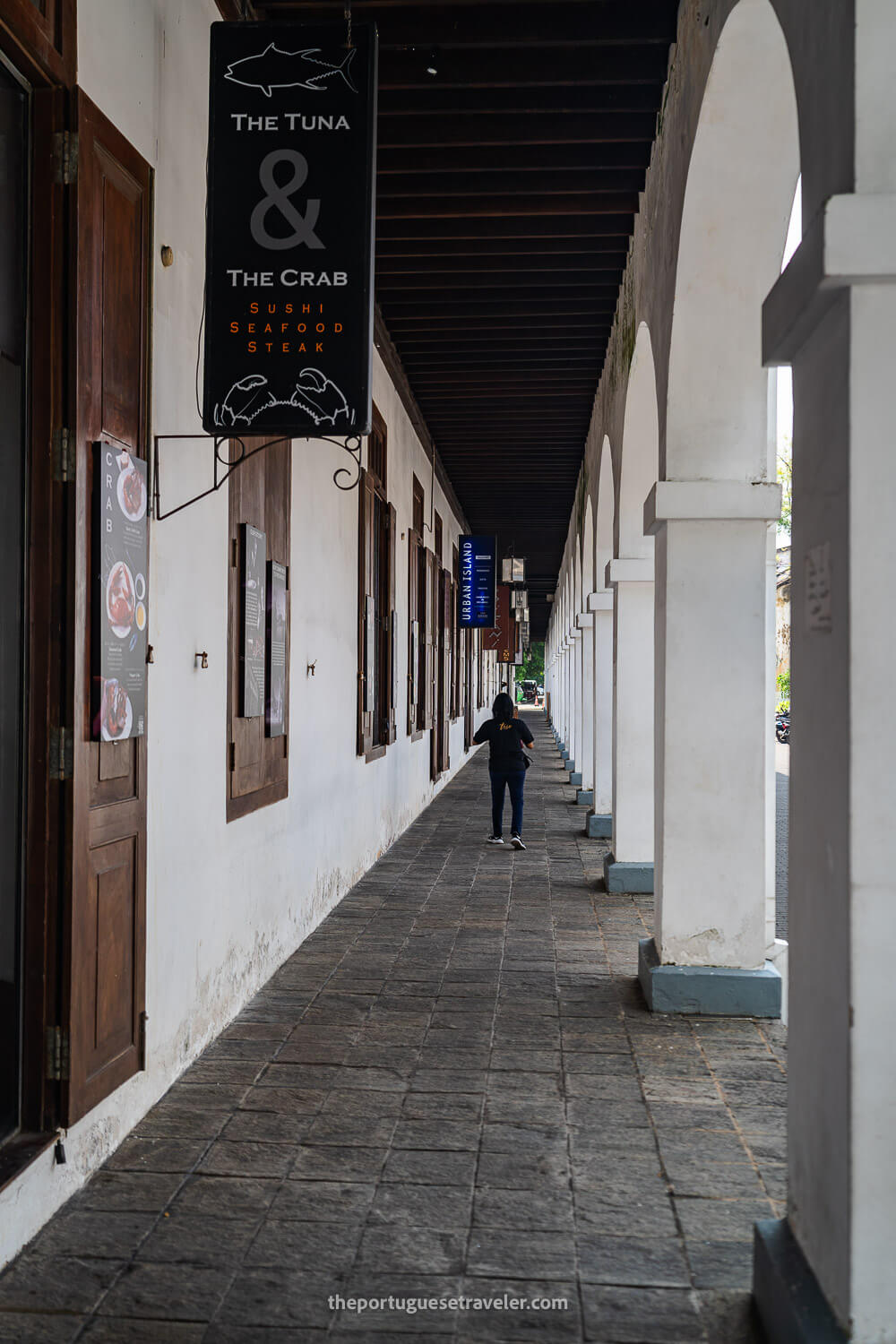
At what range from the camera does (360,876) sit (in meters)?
9.55

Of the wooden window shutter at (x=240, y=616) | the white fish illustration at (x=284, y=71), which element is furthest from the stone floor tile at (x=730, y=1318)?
the white fish illustration at (x=284, y=71)

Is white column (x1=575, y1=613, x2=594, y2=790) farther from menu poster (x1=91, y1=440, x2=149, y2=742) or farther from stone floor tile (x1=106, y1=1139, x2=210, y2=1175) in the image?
stone floor tile (x1=106, y1=1139, x2=210, y2=1175)

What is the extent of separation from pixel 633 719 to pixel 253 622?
414 cm

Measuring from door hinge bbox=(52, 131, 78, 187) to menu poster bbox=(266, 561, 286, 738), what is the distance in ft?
9.33

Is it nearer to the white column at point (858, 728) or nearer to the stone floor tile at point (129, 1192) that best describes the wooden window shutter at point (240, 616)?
the stone floor tile at point (129, 1192)

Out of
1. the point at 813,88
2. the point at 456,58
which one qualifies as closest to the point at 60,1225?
the point at 813,88

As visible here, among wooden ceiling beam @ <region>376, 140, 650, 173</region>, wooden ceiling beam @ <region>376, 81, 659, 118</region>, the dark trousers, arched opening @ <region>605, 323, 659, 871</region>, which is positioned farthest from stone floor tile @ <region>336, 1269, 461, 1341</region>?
the dark trousers

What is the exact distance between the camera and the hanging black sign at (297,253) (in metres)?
4.23

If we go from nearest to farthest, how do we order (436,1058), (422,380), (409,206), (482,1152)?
(482,1152)
(436,1058)
(409,206)
(422,380)

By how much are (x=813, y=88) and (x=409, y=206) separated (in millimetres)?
4968

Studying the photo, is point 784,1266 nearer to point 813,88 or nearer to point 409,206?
point 813,88

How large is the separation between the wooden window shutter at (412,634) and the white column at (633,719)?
441cm

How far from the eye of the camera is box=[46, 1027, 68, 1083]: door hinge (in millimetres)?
3535

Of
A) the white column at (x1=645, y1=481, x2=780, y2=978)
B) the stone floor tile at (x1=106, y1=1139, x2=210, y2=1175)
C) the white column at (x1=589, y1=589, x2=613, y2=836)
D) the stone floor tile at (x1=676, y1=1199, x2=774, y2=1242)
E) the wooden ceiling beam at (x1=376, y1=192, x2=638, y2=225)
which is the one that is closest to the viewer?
the stone floor tile at (x1=676, y1=1199, x2=774, y2=1242)
